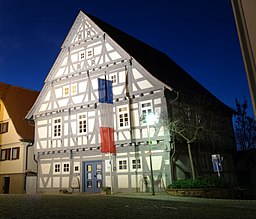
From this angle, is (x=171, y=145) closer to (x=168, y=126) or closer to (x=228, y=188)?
(x=168, y=126)

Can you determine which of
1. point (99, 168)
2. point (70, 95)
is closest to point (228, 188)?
point (99, 168)

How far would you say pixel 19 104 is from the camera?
2834 cm

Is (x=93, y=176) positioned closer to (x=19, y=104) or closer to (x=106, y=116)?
(x=106, y=116)

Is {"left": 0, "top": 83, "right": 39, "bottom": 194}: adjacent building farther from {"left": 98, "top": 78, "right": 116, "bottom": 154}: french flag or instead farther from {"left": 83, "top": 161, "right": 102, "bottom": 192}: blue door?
{"left": 98, "top": 78, "right": 116, "bottom": 154}: french flag

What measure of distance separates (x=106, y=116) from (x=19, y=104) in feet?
40.6

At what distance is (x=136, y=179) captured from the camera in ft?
59.4

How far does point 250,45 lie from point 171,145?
53.1 ft

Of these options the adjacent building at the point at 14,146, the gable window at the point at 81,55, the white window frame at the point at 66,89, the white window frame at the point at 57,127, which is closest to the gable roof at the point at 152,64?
the gable window at the point at 81,55

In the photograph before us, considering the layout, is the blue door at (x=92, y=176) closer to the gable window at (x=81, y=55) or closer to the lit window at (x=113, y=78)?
the lit window at (x=113, y=78)

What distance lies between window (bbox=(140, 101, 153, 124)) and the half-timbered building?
0.06 m

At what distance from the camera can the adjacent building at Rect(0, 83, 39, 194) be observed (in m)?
24.1

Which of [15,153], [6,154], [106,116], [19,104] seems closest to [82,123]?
[106,116]

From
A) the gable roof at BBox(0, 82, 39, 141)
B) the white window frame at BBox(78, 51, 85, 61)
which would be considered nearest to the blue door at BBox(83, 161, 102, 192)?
the gable roof at BBox(0, 82, 39, 141)

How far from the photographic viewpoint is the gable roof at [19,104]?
1014 inches
